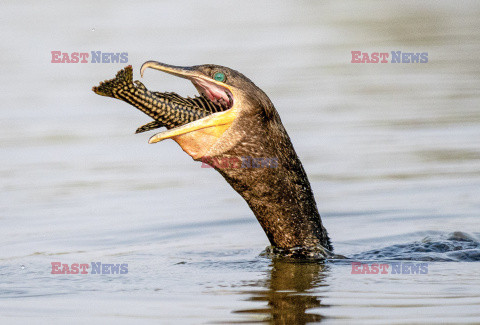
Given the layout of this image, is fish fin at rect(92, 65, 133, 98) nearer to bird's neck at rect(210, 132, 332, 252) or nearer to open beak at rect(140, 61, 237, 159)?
open beak at rect(140, 61, 237, 159)

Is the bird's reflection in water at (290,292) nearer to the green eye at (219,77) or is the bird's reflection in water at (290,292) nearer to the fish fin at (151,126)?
the fish fin at (151,126)

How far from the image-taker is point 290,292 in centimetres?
663

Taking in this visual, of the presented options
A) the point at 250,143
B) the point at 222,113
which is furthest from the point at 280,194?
the point at 222,113

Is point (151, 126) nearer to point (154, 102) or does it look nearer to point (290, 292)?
point (154, 102)

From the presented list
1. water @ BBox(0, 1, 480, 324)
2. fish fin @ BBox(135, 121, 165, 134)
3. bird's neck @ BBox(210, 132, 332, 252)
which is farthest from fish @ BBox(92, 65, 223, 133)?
water @ BBox(0, 1, 480, 324)

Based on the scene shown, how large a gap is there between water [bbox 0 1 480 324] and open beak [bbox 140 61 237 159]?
87 centimetres

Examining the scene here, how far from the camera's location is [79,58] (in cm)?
1450

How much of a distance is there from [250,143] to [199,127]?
0.38 meters

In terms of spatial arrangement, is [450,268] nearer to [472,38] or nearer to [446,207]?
[446,207]

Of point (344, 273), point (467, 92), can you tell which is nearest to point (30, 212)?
point (344, 273)

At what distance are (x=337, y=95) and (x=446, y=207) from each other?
4.11m

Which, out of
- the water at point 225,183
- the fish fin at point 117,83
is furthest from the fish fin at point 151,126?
the water at point 225,183

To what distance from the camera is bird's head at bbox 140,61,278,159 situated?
6633mm

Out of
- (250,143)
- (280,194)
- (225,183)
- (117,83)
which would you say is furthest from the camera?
(225,183)
